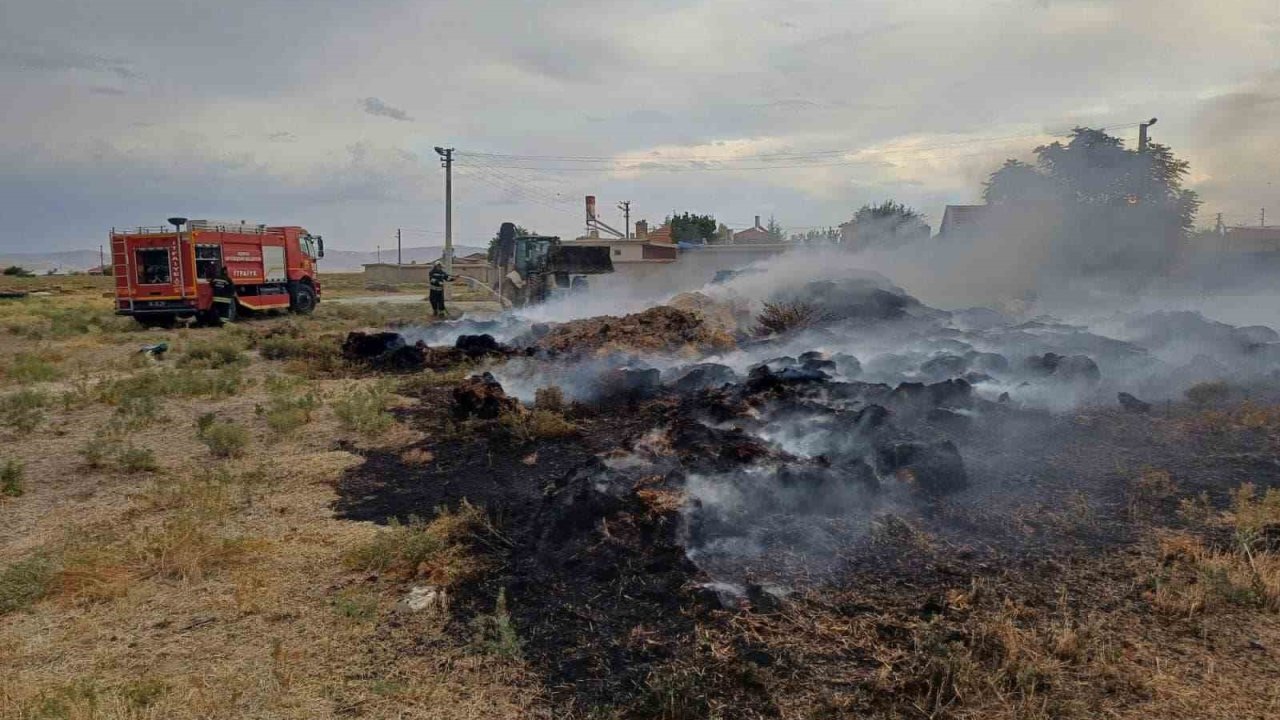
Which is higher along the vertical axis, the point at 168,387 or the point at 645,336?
the point at 645,336

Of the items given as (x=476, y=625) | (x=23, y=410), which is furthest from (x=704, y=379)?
(x=23, y=410)

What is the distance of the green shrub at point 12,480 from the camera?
6.72 m

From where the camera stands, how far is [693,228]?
62969 mm

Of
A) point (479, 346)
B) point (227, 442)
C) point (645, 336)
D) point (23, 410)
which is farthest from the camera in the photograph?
point (479, 346)

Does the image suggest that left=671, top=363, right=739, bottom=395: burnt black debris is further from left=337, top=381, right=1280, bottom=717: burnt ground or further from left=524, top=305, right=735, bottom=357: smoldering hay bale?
left=337, top=381, right=1280, bottom=717: burnt ground

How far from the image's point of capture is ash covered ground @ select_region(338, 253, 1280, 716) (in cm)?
414

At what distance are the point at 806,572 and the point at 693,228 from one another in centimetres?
5980

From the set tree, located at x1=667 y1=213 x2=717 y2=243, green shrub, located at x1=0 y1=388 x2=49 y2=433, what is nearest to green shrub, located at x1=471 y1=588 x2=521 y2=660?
green shrub, located at x1=0 y1=388 x2=49 y2=433

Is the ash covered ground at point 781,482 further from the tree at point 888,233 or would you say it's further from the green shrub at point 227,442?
the tree at point 888,233

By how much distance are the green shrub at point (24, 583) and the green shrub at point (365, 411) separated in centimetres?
417

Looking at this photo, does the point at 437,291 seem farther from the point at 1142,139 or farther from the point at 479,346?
the point at 1142,139

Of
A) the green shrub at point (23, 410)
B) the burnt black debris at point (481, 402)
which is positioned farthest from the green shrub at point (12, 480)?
the burnt black debris at point (481, 402)

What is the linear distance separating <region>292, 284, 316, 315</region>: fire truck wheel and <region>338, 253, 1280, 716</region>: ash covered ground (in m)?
16.5

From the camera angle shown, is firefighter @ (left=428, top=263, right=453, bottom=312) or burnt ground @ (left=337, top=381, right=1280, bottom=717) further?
firefighter @ (left=428, top=263, right=453, bottom=312)
